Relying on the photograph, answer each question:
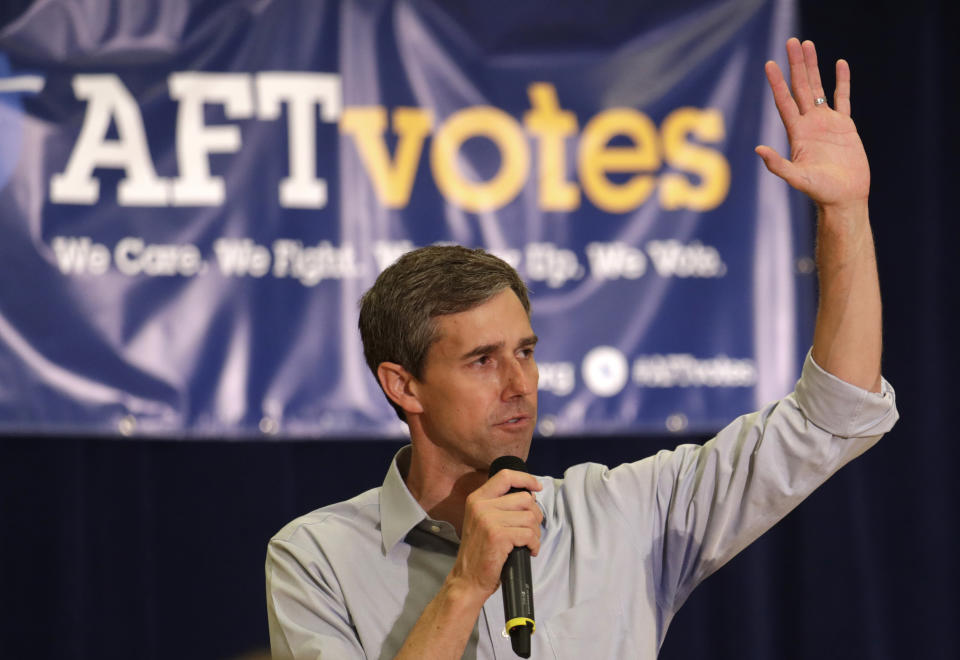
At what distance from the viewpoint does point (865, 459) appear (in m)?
3.64

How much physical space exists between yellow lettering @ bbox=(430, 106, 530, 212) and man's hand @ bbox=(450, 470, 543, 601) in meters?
1.85

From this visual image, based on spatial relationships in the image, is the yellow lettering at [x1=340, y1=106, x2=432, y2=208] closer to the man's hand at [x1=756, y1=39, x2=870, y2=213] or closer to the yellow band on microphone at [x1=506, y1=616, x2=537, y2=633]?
the man's hand at [x1=756, y1=39, x2=870, y2=213]

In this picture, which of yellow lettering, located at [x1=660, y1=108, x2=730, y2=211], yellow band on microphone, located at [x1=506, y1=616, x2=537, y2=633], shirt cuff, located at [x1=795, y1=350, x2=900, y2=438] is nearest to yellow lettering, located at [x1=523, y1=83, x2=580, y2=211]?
yellow lettering, located at [x1=660, y1=108, x2=730, y2=211]

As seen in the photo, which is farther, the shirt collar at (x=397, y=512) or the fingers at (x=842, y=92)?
the shirt collar at (x=397, y=512)

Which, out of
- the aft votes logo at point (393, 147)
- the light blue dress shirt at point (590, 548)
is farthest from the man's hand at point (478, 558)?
the aft votes logo at point (393, 147)

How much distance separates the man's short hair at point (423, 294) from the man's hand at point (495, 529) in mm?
339

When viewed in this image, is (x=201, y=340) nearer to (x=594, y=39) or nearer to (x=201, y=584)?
(x=201, y=584)

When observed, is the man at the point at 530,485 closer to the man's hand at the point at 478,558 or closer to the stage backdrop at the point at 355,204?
the man's hand at the point at 478,558

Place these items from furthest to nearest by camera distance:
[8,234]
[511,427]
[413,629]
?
[8,234], [511,427], [413,629]

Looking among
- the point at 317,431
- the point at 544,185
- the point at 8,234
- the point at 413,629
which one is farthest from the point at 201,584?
the point at 413,629

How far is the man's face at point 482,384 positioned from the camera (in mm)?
1820

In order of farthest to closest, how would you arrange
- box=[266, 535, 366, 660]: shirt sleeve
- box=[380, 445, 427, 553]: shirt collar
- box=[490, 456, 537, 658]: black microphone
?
1. box=[380, 445, 427, 553]: shirt collar
2. box=[266, 535, 366, 660]: shirt sleeve
3. box=[490, 456, 537, 658]: black microphone

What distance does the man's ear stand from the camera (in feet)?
6.36

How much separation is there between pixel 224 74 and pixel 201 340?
807 millimetres
